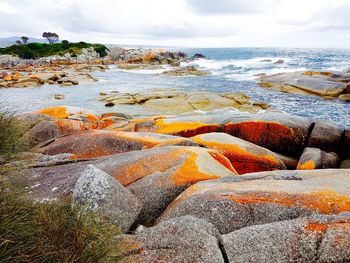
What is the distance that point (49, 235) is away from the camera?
3.02 metres

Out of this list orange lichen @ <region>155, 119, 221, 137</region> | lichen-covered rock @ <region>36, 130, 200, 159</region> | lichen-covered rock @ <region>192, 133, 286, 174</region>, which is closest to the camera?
lichen-covered rock @ <region>192, 133, 286, 174</region>

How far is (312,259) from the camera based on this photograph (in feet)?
12.1

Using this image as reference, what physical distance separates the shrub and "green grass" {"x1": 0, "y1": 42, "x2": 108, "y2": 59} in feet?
266

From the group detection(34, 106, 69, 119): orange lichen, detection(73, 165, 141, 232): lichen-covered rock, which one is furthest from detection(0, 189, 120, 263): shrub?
detection(34, 106, 69, 119): orange lichen

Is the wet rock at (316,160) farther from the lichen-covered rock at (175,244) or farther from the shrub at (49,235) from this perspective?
the shrub at (49,235)

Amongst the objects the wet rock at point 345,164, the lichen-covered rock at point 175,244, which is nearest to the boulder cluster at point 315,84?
the wet rock at point 345,164

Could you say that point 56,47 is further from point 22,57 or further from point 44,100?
point 44,100

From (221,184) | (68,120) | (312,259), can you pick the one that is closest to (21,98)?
(68,120)

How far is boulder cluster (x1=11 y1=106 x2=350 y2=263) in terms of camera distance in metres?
3.84

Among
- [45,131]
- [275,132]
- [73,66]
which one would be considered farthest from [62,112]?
[73,66]

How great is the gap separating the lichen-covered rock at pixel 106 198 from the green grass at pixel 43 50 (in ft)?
261

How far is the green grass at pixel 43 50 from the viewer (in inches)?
2978

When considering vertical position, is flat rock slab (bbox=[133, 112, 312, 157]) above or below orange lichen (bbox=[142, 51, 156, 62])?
above

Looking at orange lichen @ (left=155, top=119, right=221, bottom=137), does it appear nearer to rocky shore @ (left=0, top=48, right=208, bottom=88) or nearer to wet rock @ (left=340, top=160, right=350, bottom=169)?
wet rock @ (left=340, top=160, right=350, bottom=169)
